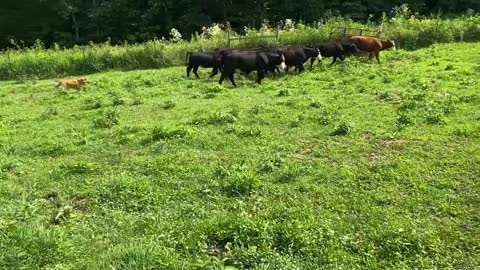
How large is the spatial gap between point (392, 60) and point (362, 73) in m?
3.31

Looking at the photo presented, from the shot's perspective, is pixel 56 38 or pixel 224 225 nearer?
pixel 224 225

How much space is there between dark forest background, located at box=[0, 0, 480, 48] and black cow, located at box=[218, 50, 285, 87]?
21.7 meters

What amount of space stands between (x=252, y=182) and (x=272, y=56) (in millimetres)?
10094

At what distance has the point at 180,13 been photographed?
3950cm

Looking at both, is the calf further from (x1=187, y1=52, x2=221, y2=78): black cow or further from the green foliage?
the green foliage

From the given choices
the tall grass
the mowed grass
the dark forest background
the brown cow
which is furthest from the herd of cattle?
the dark forest background

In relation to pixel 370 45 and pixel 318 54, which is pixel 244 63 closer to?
pixel 318 54

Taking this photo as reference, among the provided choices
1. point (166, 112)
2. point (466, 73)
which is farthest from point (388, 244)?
point (466, 73)

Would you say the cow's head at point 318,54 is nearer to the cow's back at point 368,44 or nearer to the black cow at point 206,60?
the cow's back at point 368,44

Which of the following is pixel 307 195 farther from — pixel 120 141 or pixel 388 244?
pixel 120 141

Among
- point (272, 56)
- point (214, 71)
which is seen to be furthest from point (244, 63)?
point (214, 71)

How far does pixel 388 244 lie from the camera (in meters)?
5.77

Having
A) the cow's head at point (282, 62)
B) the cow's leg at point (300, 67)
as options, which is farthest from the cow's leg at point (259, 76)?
the cow's leg at point (300, 67)

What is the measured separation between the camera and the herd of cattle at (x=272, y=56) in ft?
53.3
